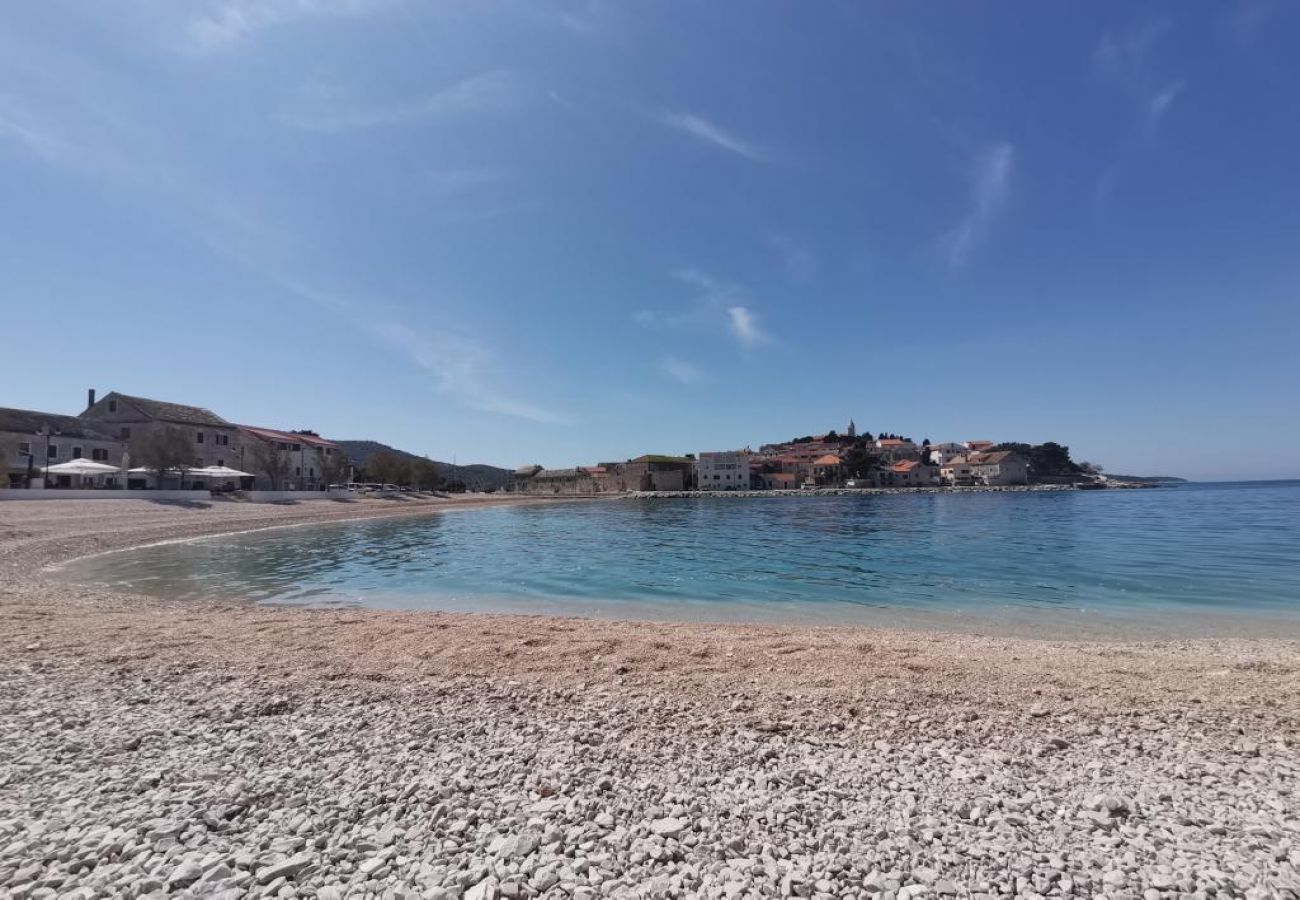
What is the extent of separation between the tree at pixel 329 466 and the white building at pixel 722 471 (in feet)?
240

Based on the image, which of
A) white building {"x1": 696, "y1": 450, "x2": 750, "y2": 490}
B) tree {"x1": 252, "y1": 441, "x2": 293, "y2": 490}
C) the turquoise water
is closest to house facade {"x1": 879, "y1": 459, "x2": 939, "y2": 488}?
white building {"x1": 696, "y1": 450, "x2": 750, "y2": 490}

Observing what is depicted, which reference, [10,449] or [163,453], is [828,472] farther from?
[10,449]

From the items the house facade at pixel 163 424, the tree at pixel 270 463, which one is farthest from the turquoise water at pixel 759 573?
the tree at pixel 270 463

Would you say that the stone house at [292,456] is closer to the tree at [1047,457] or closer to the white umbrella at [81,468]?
the white umbrella at [81,468]

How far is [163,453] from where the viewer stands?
47031mm

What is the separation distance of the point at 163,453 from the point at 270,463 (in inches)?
664

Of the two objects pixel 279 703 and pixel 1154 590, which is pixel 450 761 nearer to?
pixel 279 703

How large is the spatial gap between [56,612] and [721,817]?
42.8ft

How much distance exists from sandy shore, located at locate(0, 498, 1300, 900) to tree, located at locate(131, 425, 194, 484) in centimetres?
4966

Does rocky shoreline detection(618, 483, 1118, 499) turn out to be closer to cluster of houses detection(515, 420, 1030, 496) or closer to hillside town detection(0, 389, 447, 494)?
cluster of houses detection(515, 420, 1030, 496)

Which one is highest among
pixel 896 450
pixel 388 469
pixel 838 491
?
pixel 896 450

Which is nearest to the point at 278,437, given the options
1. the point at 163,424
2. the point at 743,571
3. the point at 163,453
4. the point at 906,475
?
the point at 163,424

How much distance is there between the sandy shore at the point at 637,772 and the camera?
3.15 metres

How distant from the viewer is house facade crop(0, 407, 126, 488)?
42.3m
